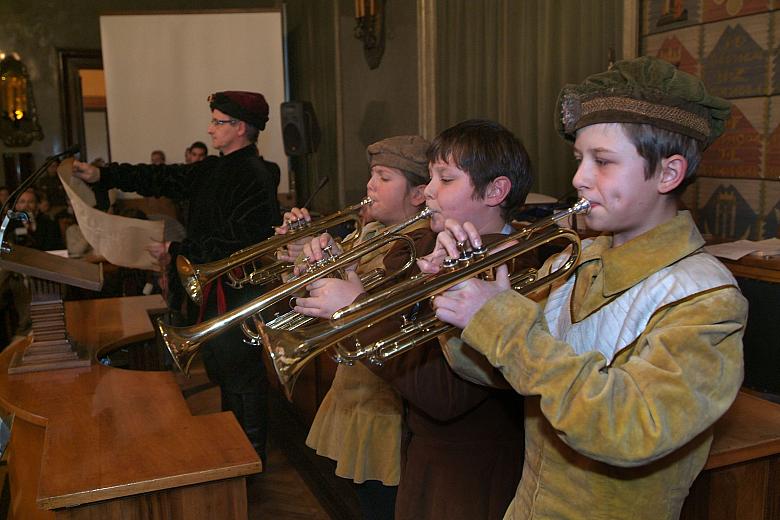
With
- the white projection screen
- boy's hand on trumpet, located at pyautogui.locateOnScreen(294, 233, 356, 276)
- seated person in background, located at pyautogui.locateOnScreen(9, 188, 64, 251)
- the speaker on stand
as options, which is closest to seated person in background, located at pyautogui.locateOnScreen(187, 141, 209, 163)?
the white projection screen

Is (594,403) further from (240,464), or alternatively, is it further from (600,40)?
(600,40)

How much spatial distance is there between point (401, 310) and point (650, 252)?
0.42 m

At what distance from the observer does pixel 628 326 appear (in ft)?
3.88

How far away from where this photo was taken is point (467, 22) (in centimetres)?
482

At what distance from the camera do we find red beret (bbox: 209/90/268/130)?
3.13 meters

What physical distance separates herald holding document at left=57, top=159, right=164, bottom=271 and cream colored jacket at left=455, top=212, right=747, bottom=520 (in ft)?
8.06

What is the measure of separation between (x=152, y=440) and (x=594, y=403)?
1.17 m

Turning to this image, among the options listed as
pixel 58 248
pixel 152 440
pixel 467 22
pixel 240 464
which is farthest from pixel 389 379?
pixel 58 248

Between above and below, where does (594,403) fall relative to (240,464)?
above

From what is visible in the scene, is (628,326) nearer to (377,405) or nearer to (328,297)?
(328,297)

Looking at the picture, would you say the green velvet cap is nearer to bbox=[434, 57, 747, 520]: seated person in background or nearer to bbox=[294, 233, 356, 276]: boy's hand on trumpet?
Answer: bbox=[434, 57, 747, 520]: seated person in background

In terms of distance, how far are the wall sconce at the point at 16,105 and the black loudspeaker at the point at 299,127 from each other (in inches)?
161

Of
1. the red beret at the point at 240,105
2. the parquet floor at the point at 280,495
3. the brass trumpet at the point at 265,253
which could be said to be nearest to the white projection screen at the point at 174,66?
the red beret at the point at 240,105

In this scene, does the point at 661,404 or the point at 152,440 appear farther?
the point at 152,440
